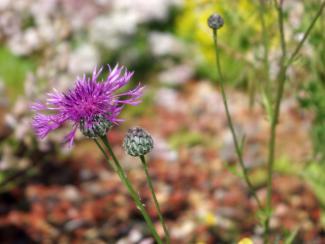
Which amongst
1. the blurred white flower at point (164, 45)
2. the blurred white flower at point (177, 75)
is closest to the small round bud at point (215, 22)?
the blurred white flower at point (177, 75)

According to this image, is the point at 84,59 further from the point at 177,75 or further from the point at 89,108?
the point at 89,108

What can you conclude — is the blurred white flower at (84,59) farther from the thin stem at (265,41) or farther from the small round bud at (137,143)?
the small round bud at (137,143)

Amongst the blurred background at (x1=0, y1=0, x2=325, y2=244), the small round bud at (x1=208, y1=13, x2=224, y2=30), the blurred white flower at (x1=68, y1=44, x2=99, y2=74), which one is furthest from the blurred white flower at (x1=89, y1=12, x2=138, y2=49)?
the small round bud at (x1=208, y1=13, x2=224, y2=30)

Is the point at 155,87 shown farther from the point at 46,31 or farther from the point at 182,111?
the point at 46,31

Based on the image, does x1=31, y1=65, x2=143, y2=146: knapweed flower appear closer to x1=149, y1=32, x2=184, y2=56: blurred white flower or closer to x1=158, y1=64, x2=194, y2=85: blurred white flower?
x1=158, y1=64, x2=194, y2=85: blurred white flower

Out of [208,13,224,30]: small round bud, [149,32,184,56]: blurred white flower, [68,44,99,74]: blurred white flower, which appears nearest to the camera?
[208,13,224,30]: small round bud

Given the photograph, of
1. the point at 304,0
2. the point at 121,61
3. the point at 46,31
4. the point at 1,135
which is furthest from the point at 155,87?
the point at 304,0
